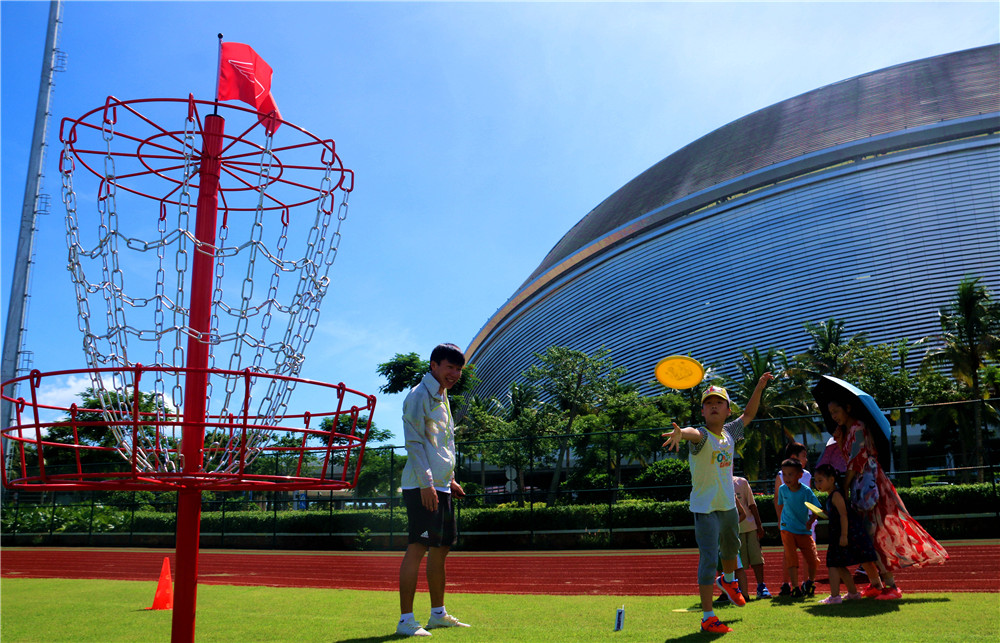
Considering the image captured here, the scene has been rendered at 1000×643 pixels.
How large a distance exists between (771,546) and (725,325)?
3934 cm

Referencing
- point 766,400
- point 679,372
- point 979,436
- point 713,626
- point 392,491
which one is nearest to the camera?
point 713,626

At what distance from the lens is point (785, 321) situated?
47531 mm

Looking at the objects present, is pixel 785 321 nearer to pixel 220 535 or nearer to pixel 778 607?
pixel 220 535

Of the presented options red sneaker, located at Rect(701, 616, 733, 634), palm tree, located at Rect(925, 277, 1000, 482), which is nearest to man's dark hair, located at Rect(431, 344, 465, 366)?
red sneaker, located at Rect(701, 616, 733, 634)

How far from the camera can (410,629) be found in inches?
158

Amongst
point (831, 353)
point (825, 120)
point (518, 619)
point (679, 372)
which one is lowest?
point (518, 619)

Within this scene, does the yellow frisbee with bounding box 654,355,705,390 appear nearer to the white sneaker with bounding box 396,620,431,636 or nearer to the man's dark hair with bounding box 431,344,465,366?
the man's dark hair with bounding box 431,344,465,366

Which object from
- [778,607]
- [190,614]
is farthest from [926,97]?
[190,614]

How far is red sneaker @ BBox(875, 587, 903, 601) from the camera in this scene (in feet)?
16.5

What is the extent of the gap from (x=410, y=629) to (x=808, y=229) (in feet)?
164

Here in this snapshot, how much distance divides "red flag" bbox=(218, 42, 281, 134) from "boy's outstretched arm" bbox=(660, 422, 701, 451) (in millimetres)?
2688

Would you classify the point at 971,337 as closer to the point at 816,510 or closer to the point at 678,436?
the point at 816,510

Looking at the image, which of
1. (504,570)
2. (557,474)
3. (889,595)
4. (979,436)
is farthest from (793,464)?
(557,474)

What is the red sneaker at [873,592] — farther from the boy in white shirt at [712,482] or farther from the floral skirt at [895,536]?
the boy in white shirt at [712,482]
